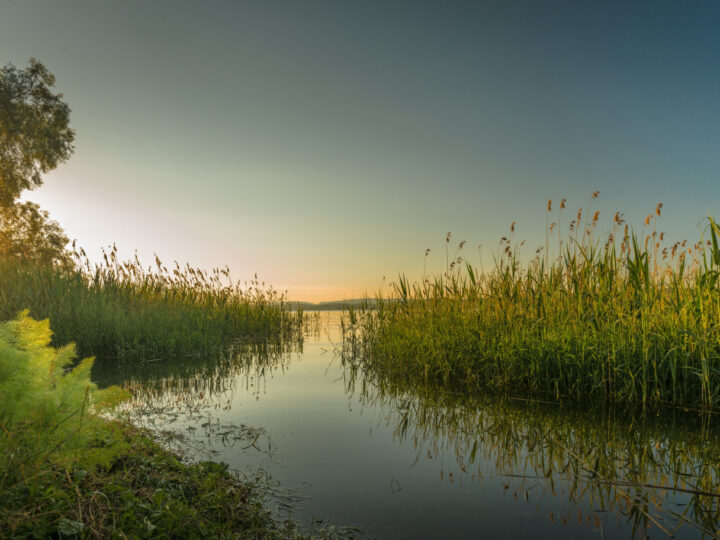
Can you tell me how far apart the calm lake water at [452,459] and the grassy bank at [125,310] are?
4.55 meters

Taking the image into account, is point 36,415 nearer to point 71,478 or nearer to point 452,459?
point 71,478

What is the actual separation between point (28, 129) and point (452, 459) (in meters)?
33.1

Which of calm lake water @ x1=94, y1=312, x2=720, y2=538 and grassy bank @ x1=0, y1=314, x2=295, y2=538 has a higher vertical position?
grassy bank @ x1=0, y1=314, x2=295, y2=538

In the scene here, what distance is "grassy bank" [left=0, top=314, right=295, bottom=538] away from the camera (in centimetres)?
216

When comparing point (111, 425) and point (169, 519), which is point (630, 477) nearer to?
point (169, 519)

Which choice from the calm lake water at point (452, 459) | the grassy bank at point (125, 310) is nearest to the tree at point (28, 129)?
→ the grassy bank at point (125, 310)

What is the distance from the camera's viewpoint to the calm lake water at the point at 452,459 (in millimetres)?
3264

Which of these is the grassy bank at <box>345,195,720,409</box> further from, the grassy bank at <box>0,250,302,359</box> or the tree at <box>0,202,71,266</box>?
the tree at <box>0,202,71,266</box>

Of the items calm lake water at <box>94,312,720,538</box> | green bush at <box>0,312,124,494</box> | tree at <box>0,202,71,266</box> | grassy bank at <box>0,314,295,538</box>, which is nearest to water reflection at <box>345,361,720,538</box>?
calm lake water at <box>94,312,720,538</box>

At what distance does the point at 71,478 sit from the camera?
2.55 m

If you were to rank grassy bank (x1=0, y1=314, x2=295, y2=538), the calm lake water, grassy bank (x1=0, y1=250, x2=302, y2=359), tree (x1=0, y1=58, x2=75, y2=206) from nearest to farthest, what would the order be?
1. grassy bank (x1=0, y1=314, x2=295, y2=538)
2. the calm lake water
3. grassy bank (x1=0, y1=250, x2=302, y2=359)
4. tree (x1=0, y1=58, x2=75, y2=206)

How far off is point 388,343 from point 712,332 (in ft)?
21.1

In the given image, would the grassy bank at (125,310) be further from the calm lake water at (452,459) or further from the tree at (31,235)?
the tree at (31,235)

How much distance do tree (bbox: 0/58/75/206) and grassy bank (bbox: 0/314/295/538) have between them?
31.3m
